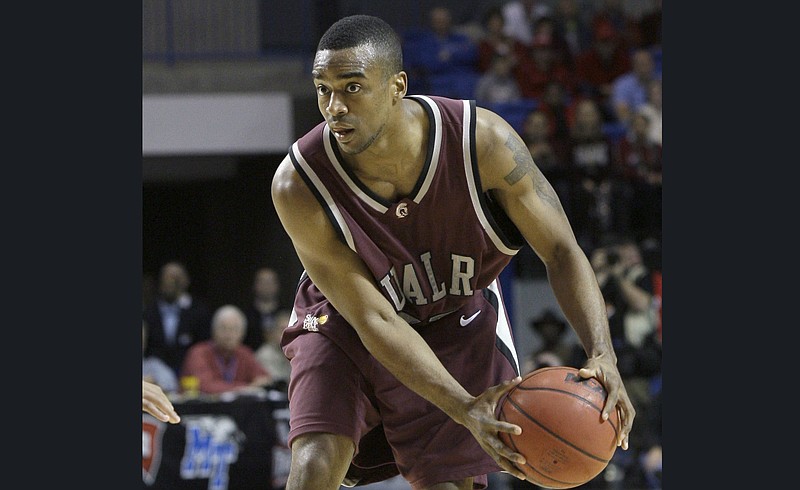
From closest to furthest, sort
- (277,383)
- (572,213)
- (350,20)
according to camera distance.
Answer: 1. (350,20)
2. (277,383)
3. (572,213)

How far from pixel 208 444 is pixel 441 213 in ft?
12.7

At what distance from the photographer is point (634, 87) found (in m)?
10.4

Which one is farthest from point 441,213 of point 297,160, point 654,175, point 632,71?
point 632,71

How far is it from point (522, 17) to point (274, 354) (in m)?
4.94

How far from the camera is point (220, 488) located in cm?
724

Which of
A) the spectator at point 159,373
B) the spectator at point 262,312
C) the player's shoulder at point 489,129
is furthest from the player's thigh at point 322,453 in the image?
the spectator at point 262,312

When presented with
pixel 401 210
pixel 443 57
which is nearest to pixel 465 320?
pixel 401 210

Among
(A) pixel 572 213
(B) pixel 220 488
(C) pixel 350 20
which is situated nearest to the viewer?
(C) pixel 350 20

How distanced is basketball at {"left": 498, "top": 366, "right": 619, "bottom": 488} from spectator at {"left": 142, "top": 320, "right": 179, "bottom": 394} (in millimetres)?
5031

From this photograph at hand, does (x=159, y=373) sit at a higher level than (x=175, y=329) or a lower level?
lower

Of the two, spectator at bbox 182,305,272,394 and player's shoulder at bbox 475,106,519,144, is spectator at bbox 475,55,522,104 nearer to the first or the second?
spectator at bbox 182,305,272,394

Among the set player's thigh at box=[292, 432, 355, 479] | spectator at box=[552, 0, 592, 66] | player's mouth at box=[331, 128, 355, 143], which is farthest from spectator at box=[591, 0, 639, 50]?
player's thigh at box=[292, 432, 355, 479]

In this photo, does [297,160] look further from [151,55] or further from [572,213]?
[151,55]

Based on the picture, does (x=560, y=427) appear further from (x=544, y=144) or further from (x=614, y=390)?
(x=544, y=144)
